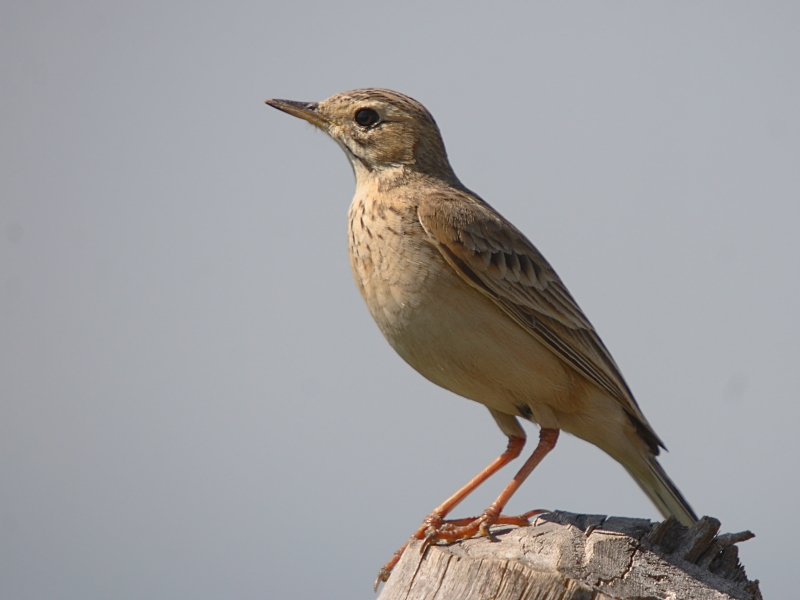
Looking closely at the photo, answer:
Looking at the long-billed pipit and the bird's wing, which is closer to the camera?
the long-billed pipit

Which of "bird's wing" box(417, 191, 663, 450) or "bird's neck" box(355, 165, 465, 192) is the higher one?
"bird's neck" box(355, 165, 465, 192)

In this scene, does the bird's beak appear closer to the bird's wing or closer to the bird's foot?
the bird's wing

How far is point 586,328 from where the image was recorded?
8.10 meters

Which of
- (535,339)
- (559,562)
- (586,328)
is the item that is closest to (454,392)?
(535,339)

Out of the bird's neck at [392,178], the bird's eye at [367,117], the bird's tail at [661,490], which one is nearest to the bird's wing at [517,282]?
the bird's tail at [661,490]

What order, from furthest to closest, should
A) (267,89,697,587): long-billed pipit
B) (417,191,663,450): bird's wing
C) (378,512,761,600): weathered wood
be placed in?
(417,191,663,450): bird's wing, (267,89,697,587): long-billed pipit, (378,512,761,600): weathered wood

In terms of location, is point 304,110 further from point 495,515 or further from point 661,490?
point 661,490

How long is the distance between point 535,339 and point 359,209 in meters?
1.89

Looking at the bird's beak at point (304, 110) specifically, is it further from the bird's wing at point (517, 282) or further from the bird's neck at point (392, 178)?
the bird's wing at point (517, 282)

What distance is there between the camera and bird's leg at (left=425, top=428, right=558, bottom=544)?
20.2 feet

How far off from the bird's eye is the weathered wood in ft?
14.4

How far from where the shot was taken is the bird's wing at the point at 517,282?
7309 mm

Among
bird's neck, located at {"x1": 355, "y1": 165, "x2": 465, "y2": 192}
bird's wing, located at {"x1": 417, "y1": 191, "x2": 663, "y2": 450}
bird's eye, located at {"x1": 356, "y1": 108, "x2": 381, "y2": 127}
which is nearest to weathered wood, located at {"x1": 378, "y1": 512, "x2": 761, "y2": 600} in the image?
bird's wing, located at {"x1": 417, "y1": 191, "x2": 663, "y2": 450}

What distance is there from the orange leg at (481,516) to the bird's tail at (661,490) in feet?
2.91
